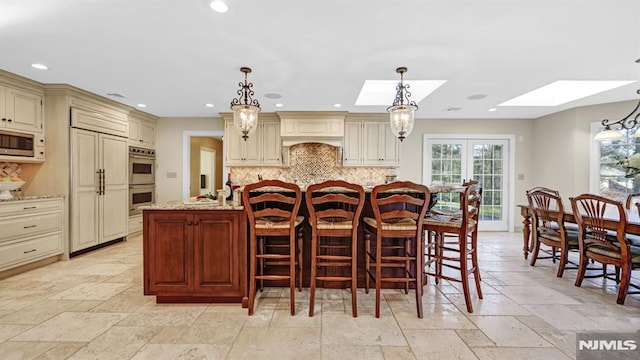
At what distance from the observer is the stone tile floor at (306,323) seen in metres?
1.82

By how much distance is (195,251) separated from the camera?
2387 millimetres

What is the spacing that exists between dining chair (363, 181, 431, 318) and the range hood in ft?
8.45

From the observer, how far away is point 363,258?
280 centimetres

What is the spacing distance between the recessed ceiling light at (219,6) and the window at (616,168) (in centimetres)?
593

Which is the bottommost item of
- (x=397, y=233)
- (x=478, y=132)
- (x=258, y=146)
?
(x=397, y=233)

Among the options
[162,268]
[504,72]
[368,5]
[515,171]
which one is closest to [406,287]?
[162,268]

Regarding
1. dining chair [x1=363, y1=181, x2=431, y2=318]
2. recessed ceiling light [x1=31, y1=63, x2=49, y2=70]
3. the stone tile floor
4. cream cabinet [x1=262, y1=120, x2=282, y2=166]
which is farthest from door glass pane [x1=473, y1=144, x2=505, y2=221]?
recessed ceiling light [x1=31, y1=63, x2=49, y2=70]

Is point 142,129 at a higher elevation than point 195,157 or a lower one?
higher

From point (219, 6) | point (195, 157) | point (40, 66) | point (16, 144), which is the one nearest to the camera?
point (219, 6)

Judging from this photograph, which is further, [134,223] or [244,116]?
[134,223]

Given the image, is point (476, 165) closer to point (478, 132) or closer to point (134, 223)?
point (478, 132)

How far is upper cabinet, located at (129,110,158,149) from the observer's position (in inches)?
197

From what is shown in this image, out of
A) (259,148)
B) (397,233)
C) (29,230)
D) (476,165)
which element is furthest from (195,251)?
(476,165)

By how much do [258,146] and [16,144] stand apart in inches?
125
